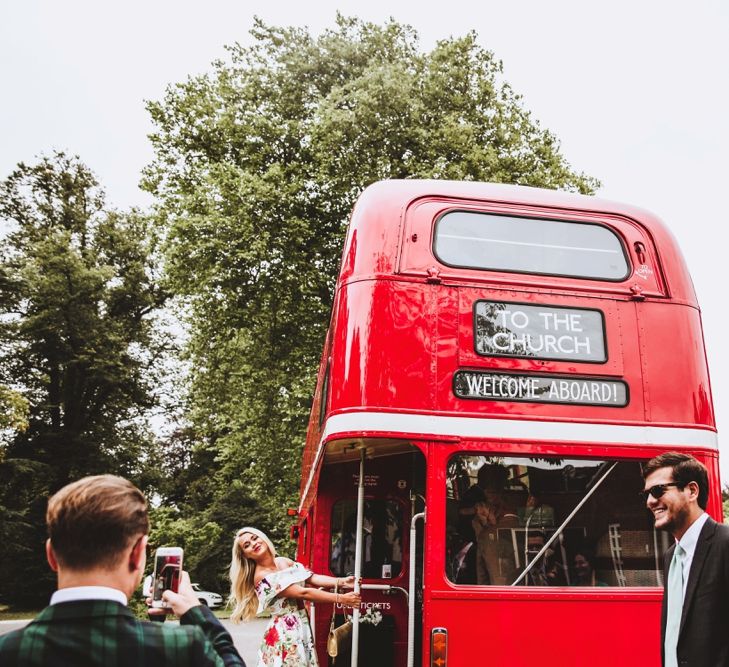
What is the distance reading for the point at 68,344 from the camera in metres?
27.5

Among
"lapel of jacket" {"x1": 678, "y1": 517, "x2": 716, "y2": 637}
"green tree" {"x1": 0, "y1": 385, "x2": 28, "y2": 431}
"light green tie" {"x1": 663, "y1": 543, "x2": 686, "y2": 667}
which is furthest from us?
"green tree" {"x1": 0, "y1": 385, "x2": 28, "y2": 431}

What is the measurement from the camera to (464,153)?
15625 millimetres

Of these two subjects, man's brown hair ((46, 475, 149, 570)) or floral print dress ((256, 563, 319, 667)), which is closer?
man's brown hair ((46, 475, 149, 570))

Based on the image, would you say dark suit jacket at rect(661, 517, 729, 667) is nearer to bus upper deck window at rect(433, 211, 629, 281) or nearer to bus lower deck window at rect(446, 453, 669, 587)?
bus lower deck window at rect(446, 453, 669, 587)

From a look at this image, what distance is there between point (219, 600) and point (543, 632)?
26.7 metres

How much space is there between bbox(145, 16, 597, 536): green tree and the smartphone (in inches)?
481

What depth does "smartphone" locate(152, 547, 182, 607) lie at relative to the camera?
2.20 metres

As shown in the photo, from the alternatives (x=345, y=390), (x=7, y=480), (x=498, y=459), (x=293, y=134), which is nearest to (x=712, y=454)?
(x=498, y=459)

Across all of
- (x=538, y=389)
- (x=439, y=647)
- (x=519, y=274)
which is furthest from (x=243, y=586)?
(x=519, y=274)

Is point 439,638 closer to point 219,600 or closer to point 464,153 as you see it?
point 464,153

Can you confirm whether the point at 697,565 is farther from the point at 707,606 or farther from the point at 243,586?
the point at 243,586

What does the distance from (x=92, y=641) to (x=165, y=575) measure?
591mm

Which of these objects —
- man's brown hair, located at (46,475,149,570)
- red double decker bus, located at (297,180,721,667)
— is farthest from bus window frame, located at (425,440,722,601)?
man's brown hair, located at (46,475,149,570)

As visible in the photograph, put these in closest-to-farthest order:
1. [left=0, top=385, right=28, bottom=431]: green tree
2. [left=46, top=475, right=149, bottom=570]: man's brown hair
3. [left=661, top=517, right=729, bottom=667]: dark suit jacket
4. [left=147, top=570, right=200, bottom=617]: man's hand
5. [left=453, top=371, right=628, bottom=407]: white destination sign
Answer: [left=46, top=475, right=149, bottom=570]: man's brown hair
[left=147, top=570, right=200, bottom=617]: man's hand
[left=661, top=517, right=729, bottom=667]: dark suit jacket
[left=453, top=371, right=628, bottom=407]: white destination sign
[left=0, top=385, right=28, bottom=431]: green tree
